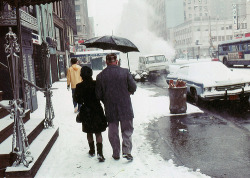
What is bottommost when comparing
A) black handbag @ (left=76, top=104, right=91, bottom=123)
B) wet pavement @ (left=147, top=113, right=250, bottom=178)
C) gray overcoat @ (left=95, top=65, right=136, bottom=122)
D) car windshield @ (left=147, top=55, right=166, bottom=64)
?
wet pavement @ (left=147, top=113, right=250, bottom=178)

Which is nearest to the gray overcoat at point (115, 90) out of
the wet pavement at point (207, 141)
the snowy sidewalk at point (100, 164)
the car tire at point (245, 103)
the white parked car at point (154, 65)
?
the snowy sidewalk at point (100, 164)

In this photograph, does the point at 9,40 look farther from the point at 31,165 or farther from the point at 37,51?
the point at 37,51

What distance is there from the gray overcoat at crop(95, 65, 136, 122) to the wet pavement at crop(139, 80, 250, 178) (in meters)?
1.29

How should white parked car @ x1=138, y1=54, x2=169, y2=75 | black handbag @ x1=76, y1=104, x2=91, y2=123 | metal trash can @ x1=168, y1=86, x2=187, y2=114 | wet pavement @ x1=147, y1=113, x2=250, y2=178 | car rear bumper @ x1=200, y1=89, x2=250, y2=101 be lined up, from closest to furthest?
wet pavement @ x1=147, y1=113, x2=250, y2=178, black handbag @ x1=76, y1=104, x2=91, y2=123, metal trash can @ x1=168, y1=86, x2=187, y2=114, car rear bumper @ x1=200, y1=89, x2=250, y2=101, white parked car @ x1=138, y1=54, x2=169, y2=75

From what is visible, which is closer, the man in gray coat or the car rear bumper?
the man in gray coat

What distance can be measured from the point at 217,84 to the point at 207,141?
4.18 meters

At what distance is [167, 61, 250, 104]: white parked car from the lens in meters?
9.75

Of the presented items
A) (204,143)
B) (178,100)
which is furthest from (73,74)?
(204,143)

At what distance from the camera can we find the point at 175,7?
11950 centimetres

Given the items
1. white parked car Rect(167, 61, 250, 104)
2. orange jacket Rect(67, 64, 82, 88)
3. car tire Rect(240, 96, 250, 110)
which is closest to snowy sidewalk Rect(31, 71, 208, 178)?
orange jacket Rect(67, 64, 82, 88)

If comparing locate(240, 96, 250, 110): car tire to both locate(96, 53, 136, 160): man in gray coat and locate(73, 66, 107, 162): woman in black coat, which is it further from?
locate(73, 66, 107, 162): woman in black coat

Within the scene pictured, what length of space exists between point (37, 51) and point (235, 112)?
14.0m

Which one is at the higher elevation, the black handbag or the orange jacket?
the orange jacket

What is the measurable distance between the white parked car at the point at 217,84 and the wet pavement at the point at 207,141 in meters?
0.78
